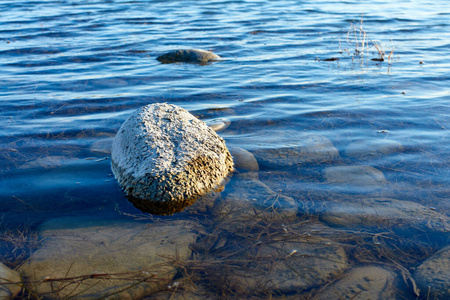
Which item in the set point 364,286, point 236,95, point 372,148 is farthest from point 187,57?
point 364,286

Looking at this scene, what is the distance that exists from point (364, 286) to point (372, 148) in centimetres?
221

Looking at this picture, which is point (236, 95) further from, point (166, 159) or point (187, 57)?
point (166, 159)

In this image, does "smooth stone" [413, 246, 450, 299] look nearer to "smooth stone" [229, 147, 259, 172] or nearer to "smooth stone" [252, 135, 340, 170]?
"smooth stone" [252, 135, 340, 170]

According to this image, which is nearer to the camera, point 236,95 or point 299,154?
point 299,154

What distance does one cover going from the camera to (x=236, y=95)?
6.52 metres

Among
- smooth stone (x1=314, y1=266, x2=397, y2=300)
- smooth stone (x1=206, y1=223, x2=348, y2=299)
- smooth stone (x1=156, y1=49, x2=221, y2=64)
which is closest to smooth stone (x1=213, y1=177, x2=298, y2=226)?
smooth stone (x1=206, y1=223, x2=348, y2=299)

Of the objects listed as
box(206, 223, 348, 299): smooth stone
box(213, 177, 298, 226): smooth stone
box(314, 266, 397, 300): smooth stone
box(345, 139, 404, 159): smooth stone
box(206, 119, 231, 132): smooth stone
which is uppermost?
box(206, 119, 231, 132): smooth stone

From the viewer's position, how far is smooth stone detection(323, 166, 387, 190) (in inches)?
148

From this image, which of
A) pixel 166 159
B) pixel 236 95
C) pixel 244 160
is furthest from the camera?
pixel 236 95

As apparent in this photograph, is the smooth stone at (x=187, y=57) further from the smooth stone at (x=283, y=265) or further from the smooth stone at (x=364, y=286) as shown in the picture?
the smooth stone at (x=364, y=286)

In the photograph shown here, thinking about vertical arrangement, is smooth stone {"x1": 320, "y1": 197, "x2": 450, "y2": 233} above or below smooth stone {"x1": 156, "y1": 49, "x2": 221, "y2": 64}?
below

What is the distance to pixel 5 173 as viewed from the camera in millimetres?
4000

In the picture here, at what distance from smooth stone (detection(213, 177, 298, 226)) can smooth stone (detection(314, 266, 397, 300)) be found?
73 cm

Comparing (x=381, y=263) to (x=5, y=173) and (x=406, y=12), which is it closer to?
(x=5, y=173)
